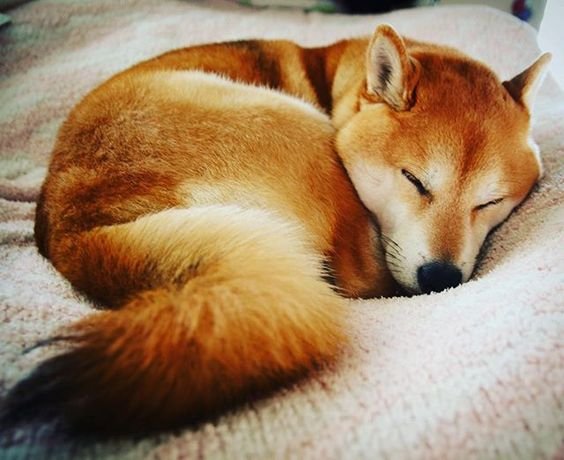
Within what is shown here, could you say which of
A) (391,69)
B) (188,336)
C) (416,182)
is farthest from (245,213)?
(391,69)

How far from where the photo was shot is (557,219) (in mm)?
880

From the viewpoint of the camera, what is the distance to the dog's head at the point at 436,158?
0.93m

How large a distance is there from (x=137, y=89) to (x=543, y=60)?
0.92 metres

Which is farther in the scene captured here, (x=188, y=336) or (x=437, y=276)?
(x=437, y=276)

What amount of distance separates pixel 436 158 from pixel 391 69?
0.78ft

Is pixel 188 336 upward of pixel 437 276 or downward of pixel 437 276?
upward

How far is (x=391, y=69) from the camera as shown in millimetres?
1038

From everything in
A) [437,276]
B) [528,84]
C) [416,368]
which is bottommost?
[437,276]

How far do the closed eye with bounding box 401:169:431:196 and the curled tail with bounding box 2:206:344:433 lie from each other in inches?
15.3

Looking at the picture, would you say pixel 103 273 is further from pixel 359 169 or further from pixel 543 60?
pixel 543 60

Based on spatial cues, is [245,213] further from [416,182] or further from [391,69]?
[391,69]

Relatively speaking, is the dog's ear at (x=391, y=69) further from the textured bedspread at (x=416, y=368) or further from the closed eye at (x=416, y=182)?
the textured bedspread at (x=416, y=368)

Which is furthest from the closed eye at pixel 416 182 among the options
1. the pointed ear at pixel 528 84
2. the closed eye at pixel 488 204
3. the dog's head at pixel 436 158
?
the pointed ear at pixel 528 84

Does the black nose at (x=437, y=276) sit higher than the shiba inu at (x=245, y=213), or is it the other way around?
the shiba inu at (x=245, y=213)
